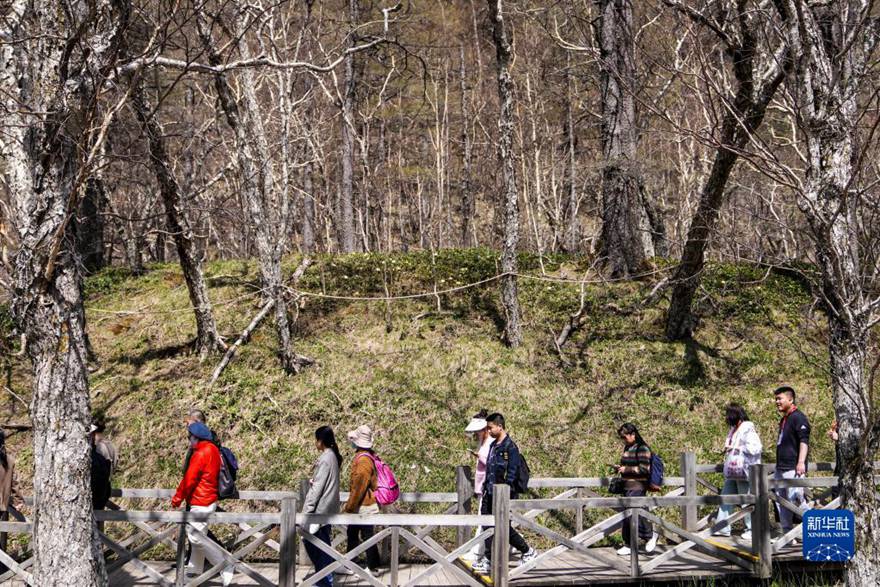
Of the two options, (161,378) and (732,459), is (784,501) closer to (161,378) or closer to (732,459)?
(732,459)

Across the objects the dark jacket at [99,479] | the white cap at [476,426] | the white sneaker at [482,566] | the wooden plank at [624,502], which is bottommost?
the white sneaker at [482,566]

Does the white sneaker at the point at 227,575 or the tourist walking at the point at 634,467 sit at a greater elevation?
the tourist walking at the point at 634,467

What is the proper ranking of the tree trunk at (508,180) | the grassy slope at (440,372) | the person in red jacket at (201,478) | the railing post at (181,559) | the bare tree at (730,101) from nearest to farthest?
the railing post at (181,559), the person in red jacket at (201,478), the bare tree at (730,101), the grassy slope at (440,372), the tree trunk at (508,180)

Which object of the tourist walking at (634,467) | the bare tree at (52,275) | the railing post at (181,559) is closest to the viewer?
the bare tree at (52,275)

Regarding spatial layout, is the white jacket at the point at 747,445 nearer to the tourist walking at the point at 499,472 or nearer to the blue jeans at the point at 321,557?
the tourist walking at the point at 499,472

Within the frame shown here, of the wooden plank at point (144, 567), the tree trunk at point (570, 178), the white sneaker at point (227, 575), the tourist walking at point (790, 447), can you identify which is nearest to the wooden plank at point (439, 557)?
the white sneaker at point (227, 575)

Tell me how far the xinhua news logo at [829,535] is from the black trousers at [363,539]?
405cm

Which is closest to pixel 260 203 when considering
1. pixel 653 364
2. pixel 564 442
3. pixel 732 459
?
pixel 564 442

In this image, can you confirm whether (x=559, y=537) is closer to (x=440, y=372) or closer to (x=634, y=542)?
(x=634, y=542)

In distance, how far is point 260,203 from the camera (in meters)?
13.0

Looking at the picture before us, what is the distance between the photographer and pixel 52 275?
6141 mm

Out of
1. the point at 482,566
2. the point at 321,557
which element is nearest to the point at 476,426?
the point at 482,566

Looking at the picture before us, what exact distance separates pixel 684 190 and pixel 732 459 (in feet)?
53.3

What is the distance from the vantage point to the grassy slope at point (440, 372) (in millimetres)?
11641
